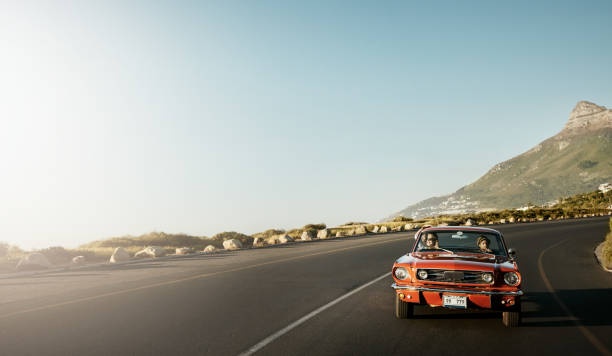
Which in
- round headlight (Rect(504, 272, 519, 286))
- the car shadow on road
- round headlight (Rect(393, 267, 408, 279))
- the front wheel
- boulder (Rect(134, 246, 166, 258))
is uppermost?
round headlight (Rect(393, 267, 408, 279))

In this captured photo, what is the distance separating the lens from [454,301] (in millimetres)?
7133

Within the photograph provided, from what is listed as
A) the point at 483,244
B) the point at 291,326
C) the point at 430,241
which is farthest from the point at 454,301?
the point at 291,326

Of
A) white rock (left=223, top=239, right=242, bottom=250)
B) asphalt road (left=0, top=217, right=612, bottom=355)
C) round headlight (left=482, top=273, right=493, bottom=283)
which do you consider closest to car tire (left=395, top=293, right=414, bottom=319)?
asphalt road (left=0, top=217, right=612, bottom=355)

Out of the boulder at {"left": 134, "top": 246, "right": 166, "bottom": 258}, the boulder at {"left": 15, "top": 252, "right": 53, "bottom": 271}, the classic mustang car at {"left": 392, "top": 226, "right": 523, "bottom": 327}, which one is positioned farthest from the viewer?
the boulder at {"left": 134, "top": 246, "right": 166, "bottom": 258}

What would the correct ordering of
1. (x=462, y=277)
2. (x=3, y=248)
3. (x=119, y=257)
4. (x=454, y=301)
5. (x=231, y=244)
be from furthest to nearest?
(x=231, y=244) < (x=3, y=248) < (x=119, y=257) < (x=462, y=277) < (x=454, y=301)

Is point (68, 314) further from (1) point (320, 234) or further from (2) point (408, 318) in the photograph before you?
(1) point (320, 234)

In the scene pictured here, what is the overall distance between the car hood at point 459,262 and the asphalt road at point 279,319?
94 cm

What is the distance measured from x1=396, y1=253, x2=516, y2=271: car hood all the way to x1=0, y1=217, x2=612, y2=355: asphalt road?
3.08 feet

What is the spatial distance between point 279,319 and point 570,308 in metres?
5.57

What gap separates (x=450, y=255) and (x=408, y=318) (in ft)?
4.28

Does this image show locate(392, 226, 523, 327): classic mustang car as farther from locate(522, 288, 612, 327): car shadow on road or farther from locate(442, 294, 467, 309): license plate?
locate(522, 288, 612, 327): car shadow on road

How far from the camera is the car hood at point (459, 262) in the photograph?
7.27 meters

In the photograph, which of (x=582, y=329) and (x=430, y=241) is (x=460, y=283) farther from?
(x=582, y=329)

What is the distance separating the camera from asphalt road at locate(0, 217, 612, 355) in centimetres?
625
